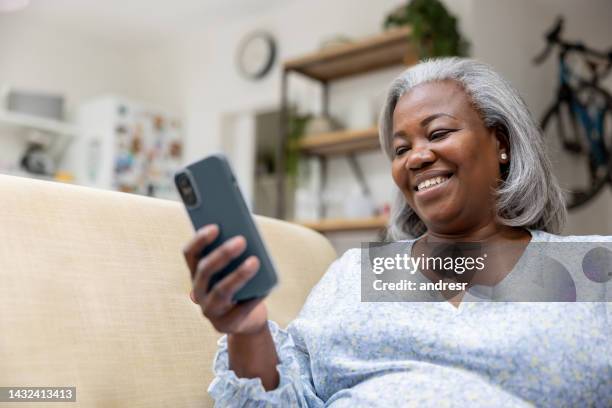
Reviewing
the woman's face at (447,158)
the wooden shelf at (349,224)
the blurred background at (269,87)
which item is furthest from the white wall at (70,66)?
the woman's face at (447,158)

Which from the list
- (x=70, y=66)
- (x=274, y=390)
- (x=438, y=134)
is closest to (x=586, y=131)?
(x=438, y=134)

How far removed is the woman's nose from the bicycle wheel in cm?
276

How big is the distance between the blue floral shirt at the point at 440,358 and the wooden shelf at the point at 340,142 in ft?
8.02

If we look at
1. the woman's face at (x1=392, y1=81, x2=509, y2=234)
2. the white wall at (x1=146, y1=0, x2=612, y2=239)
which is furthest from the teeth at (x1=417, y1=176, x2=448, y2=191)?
the white wall at (x1=146, y1=0, x2=612, y2=239)

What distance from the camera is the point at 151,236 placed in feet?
3.30

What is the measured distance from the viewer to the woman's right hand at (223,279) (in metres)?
0.65

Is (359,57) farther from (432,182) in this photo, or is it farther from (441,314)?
(441,314)

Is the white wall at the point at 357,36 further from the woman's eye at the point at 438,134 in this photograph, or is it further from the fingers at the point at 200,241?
the fingers at the point at 200,241

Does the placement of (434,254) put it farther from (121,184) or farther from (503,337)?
(121,184)

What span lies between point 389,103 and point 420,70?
0.10 metres

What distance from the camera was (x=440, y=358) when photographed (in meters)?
0.91

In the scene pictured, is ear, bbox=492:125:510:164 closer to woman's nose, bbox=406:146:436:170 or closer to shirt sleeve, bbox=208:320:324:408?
woman's nose, bbox=406:146:436:170

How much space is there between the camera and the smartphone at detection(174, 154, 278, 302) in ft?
2.23

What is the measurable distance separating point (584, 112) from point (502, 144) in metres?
2.87
